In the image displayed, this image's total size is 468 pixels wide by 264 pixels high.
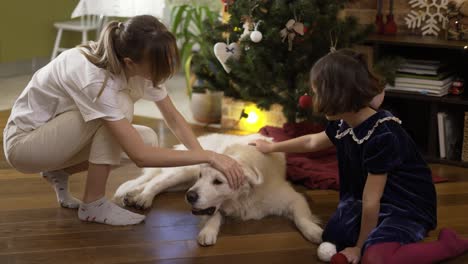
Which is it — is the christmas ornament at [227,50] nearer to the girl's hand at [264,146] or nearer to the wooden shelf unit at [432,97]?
the wooden shelf unit at [432,97]

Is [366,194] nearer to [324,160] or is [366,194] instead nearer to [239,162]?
[239,162]

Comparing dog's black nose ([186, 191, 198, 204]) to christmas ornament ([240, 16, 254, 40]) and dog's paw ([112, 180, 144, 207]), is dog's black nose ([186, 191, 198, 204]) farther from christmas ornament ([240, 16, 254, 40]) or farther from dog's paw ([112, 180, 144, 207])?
christmas ornament ([240, 16, 254, 40])

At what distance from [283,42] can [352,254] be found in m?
1.41

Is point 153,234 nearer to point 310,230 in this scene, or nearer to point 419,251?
point 310,230

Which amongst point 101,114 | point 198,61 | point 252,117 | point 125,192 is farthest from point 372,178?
point 198,61

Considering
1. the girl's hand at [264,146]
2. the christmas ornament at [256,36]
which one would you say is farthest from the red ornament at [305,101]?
the girl's hand at [264,146]

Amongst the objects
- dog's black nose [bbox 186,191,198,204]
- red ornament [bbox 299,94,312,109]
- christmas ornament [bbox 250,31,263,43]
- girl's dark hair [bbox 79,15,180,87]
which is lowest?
dog's black nose [bbox 186,191,198,204]

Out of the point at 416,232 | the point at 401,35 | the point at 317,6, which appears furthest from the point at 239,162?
the point at 401,35

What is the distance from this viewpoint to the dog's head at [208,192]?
7.73 feet

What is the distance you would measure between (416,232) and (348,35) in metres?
1.35

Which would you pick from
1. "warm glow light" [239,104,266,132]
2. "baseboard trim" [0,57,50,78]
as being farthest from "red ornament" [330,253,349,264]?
"baseboard trim" [0,57,50,78]

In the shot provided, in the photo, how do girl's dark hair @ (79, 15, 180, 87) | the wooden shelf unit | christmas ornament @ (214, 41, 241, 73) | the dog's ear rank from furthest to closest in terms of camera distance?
christmas ornament @ (214, 41, 241, 73) → the wooden shelf unit → the dog's ear → girl's dark hair @ (79, 15, 180, 87)

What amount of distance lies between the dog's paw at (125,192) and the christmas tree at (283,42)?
87cm

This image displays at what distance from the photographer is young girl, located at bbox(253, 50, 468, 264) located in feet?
6.96
